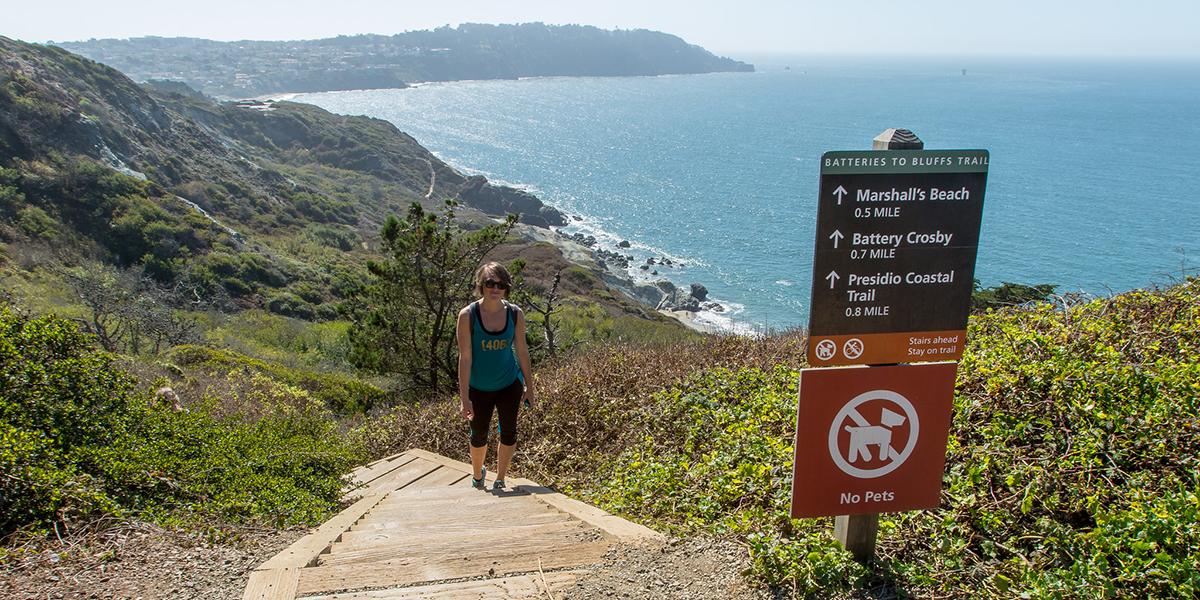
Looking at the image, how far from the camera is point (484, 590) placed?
3525 mm

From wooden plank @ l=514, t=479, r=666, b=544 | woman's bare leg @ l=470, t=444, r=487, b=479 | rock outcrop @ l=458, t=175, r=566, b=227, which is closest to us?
wooden plank @ l=514, t=479, r=666, b=544

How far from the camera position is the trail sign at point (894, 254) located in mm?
3018

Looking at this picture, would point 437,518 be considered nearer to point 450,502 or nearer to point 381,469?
point 450,502

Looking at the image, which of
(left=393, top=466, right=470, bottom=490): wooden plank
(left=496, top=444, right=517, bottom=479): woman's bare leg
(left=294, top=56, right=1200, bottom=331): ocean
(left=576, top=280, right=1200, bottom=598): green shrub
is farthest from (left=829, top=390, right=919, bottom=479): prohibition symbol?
(left=294, top=56, right=1200, bottom=331): ocean

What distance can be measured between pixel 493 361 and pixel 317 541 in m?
1.63

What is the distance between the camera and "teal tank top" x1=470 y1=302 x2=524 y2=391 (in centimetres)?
521

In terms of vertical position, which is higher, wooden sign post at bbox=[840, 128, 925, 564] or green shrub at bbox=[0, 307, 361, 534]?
wooden sign post at bbox=[840, 128, 925, 564]

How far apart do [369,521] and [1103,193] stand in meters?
69.8

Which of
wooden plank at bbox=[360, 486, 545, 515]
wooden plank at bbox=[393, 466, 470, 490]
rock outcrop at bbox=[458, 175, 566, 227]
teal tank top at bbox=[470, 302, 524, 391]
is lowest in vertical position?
rock outcrop at bbox=[458, 175, 566, 227]

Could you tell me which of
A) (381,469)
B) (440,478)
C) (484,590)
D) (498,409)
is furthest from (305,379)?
(484,590)

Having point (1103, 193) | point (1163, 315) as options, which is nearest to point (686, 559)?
point (1163, 315)

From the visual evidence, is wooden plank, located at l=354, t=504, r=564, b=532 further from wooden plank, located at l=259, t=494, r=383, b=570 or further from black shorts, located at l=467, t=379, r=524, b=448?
black shorts, located at l=467, t=379, r=524, b=448

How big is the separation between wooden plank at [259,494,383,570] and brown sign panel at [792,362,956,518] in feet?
7.79

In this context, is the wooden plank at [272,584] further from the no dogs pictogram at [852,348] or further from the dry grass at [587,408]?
the dry grass at [587,408]
